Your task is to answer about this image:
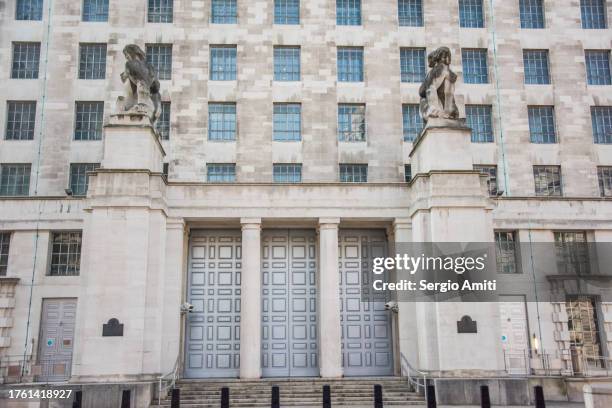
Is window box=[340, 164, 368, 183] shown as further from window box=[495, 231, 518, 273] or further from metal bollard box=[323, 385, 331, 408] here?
metal bollard box=[323, 385, 331, 408]

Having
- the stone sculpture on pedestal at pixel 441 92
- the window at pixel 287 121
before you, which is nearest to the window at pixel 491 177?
the stone sculpture on pedestal at pixel 441 92

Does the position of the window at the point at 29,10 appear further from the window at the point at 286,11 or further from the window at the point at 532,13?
the window at the point at 532,13

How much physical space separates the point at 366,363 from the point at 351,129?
12.3 metres

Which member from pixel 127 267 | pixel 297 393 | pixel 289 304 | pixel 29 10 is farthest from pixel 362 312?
pixel 29 10

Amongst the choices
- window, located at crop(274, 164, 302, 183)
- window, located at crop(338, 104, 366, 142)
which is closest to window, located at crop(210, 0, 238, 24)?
window, located at crop(338, 104, 366, 142)

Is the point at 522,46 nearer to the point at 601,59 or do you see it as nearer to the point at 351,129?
the point at 601,59

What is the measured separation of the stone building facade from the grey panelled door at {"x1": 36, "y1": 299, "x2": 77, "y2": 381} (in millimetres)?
94

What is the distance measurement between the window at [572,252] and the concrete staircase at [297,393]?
1213 centimetres

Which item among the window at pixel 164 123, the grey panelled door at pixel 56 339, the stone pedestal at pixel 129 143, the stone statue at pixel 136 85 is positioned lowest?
the grey panelled door at pixel 56 339

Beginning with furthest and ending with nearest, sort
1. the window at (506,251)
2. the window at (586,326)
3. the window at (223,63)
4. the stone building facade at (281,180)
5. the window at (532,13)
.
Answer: the window at (532,13) < the window at (223,63) < the window at (506,251) < the window at (586,326) < the stone building facade at (281,180)

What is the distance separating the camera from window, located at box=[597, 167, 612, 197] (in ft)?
106

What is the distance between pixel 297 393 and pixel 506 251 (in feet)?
46.4

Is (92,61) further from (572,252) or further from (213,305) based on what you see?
(572,252)

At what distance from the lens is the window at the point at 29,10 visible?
33.0m
